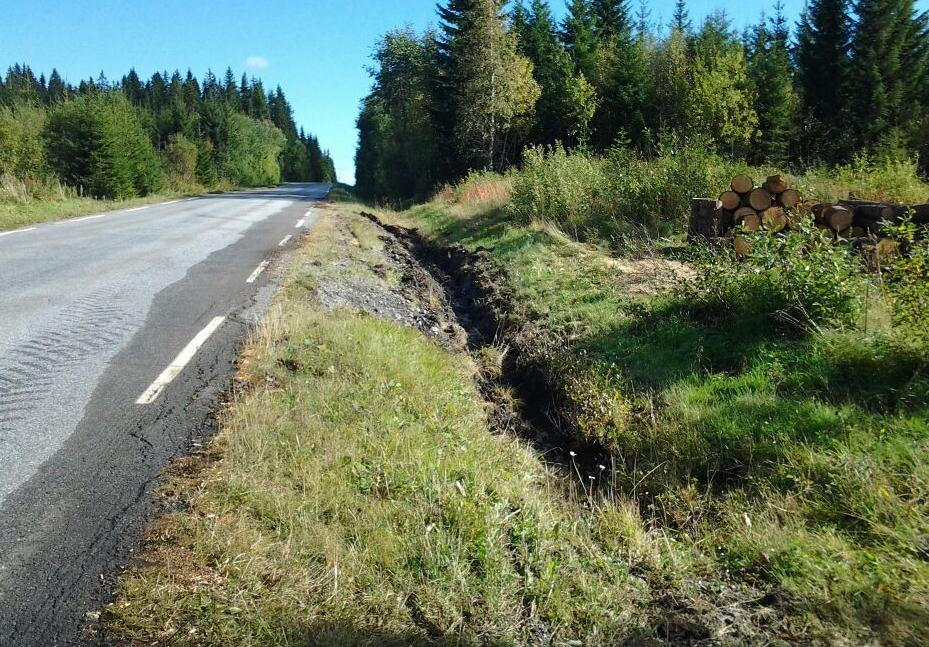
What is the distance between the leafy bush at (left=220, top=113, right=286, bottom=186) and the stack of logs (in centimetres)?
5461

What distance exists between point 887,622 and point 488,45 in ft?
84.0

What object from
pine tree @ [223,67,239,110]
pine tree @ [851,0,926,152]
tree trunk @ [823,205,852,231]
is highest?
pine tree @ [223,67,239,110]

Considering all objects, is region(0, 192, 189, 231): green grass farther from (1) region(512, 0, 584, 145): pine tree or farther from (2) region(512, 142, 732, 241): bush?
(1) region(512, 0, 584, 145): pine tree

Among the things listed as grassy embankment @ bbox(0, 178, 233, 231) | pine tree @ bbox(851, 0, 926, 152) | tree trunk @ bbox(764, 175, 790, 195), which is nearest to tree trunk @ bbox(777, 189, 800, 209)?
tree trunk @ bbox(764, 175, 790, 195)

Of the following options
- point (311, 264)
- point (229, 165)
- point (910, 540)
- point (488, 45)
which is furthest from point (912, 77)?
point (229, 165)

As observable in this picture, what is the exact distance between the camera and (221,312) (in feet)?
22.4

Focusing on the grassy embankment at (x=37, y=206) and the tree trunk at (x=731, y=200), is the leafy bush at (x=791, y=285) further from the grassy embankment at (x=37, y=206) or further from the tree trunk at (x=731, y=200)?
the grassy embankment at (x=37, y=206)

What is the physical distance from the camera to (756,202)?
8797 mm

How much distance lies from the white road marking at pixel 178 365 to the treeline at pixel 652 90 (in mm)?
21595

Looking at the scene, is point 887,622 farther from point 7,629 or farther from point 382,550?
point 7,629

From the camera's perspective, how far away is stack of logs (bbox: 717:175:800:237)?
343 inches

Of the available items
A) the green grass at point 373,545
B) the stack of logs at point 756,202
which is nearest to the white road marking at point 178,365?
the green grass at point 373,545

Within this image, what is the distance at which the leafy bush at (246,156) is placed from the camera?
192 feet

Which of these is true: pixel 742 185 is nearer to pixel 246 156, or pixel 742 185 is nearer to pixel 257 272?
pixel 257 272
